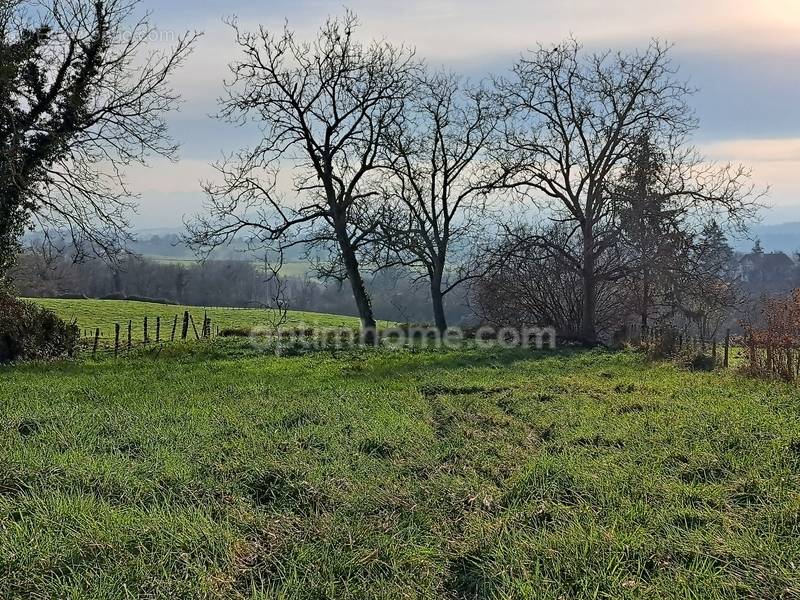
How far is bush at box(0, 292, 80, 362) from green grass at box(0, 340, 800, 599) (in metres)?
8.05

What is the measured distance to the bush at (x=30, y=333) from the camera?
1703cm

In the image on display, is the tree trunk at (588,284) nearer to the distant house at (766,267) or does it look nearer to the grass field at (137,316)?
the grass field at (137,316)

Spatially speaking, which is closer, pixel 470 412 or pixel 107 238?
pixel 470 412

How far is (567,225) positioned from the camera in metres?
26.8

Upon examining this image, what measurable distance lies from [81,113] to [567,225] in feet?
61.4

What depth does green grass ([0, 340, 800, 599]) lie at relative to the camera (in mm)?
3936

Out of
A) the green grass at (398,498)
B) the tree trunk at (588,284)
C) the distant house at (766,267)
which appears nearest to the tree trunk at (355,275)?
the tree trunk at (588,284)

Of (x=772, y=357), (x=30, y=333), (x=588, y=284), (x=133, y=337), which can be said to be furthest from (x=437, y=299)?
(x=772, y=357)

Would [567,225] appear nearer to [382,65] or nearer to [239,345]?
[382,65]

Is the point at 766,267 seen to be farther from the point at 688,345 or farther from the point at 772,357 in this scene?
the point at 772,357

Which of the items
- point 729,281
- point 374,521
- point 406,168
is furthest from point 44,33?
point 729,281

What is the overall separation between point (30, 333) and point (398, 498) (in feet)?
52.9

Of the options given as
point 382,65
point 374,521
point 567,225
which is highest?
point 382,65

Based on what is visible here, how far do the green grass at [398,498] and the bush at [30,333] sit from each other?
8050 millimetres
